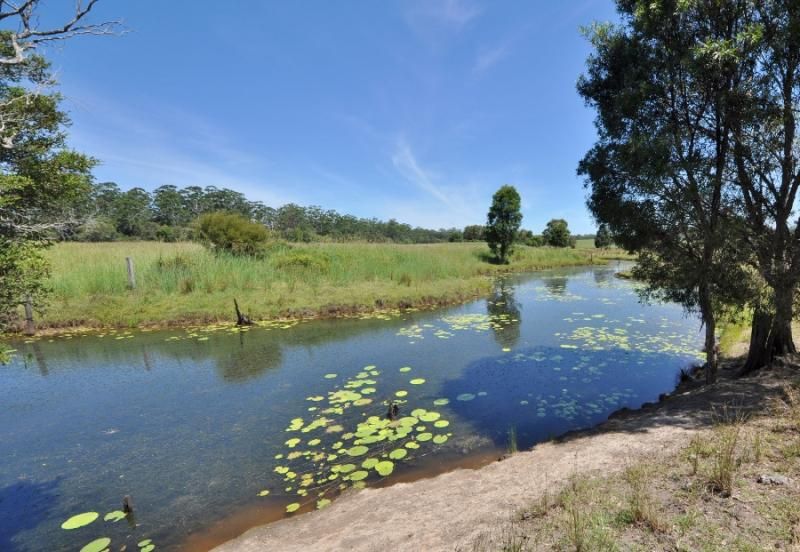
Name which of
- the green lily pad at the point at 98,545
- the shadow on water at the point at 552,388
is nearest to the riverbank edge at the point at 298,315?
the shadow on water at the point at 552,388

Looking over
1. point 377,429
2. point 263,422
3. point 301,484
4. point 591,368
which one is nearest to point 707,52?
point 591,368

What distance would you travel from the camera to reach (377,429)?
676cm

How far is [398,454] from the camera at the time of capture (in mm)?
6023

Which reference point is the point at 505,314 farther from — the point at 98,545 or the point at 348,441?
the point at 98,545

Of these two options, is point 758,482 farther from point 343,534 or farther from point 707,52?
point 707,52

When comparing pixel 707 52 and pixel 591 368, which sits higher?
pixel 707 52

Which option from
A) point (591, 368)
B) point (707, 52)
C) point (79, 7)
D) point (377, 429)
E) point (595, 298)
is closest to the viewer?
point (79, 7)

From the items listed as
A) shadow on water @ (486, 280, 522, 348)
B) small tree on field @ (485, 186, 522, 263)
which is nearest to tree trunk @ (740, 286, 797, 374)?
shadow on water @ (486, 280, 522, 348)

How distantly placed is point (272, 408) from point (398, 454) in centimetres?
311

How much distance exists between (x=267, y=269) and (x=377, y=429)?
1585cm

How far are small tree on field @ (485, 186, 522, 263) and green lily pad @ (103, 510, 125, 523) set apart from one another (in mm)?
33924

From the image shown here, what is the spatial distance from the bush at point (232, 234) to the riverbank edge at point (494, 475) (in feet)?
72.8

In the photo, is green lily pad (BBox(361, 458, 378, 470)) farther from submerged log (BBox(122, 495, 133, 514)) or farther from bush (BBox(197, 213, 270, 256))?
bush (BBox(197, 213, 270, 256))

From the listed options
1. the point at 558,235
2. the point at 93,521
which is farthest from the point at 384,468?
the point at 558,235
